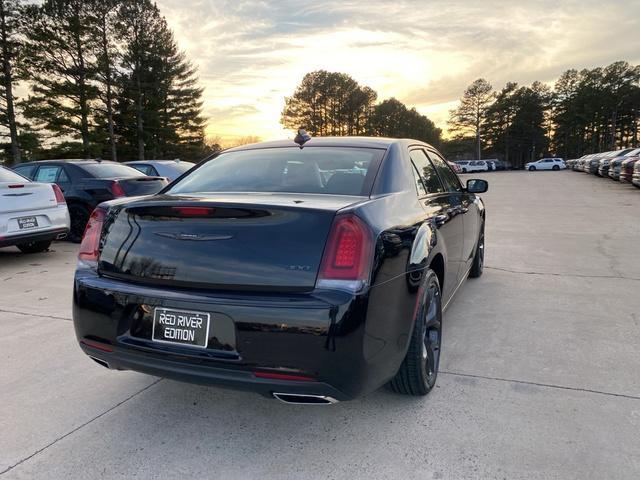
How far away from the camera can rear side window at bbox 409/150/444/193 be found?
130 inches

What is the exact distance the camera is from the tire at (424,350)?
8.21ft

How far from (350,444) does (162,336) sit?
1.06 m

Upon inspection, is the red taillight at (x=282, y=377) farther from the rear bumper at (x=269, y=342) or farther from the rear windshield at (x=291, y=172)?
the rear windshield at (x=291, y=172)

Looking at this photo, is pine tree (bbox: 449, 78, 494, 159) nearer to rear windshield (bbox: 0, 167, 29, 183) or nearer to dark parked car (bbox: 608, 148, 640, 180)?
dark parked car (bbox: 608, 148, 640, 180)

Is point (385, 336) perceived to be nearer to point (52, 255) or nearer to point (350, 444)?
point (350, 444)

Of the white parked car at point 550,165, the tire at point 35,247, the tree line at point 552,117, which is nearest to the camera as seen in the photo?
the tire at point 35,247

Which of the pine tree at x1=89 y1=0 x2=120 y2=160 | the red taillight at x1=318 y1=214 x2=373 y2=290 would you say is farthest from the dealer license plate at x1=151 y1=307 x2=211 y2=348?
the pine tree at x1=89 y1=0 x2=120 y2=160

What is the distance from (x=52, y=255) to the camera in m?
7.24

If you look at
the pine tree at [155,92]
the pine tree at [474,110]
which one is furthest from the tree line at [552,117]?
the pine tree at [155,92]

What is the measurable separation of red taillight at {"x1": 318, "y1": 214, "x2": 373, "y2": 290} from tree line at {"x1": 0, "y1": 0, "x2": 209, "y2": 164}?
109 ft

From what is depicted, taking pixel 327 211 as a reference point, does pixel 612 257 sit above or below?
below

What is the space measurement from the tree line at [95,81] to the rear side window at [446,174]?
32.1 metres

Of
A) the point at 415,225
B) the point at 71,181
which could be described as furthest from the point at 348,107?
the point at 415,225

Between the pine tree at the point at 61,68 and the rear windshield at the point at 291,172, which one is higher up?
the pine tree at the point at 61,68
